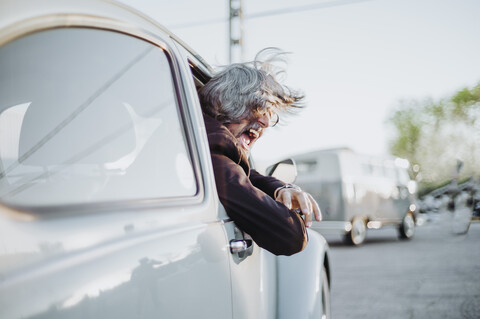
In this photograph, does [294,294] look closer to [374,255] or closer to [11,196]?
[11,196]

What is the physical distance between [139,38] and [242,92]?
0.72m

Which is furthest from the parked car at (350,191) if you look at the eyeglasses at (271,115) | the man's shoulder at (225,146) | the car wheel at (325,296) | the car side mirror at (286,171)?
the man's shoulder at (225,146)

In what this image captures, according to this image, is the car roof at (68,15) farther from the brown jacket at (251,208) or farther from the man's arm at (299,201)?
the man's arm at (299,201)

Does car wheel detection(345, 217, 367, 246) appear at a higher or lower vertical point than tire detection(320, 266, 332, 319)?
lower

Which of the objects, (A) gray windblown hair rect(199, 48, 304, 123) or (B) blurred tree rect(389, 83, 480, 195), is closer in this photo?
(A) gray windblown hair rect(199, 48, 304, 123)

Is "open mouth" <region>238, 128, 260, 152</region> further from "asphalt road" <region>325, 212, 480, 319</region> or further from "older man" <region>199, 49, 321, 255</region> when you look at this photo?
"asphalt road" <region>325, 212, 480, 319</region>

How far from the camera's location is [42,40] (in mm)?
1118

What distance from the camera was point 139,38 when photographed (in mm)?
1606

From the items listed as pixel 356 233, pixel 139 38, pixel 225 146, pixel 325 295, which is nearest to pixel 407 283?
pixel 325 295

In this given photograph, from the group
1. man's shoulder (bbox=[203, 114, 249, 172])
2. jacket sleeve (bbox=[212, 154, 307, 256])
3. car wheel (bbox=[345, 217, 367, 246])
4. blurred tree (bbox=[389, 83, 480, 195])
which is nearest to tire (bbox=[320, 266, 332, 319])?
jacket sleeve (bbox=[212, 154, 307, 256])

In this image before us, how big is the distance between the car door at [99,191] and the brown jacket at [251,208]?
13 centimetres

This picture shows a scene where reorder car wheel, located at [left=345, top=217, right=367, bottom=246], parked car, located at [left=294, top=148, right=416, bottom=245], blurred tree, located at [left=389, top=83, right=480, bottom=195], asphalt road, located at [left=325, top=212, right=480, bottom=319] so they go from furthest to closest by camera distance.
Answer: blurred tree, located at [left=389, top=83, right=480, bottom=195] < car wheel, located at [left=345, top=217, right=367, bottom=246] < parked car, located at [left=294, top=148, right=416, bottom=245] < asphalt road, located at [left=325, top=212, right=480, bottom=319]

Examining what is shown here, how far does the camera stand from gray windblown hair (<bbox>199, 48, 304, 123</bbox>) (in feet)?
7.39

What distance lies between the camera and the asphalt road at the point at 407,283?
19.7 feet
